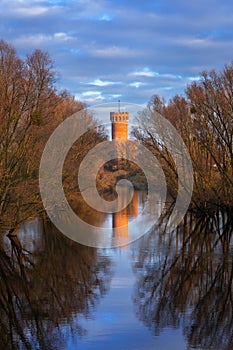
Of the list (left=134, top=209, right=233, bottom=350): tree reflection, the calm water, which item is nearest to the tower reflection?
(left=134, top=209, right=233, bottom=350): tree reflection

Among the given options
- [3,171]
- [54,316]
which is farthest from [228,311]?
[3,171]

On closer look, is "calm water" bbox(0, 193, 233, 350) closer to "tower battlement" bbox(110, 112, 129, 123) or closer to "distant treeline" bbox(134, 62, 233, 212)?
"distant treeline" bbox(134, 62, 233, 212)

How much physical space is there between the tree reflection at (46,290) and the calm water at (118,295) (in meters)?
0.02

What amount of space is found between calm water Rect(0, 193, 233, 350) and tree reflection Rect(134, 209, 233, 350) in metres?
0.02

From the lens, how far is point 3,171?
24312 millimetres

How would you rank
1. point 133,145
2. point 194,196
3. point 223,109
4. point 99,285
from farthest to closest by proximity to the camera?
point 133,145
point 194,196
point 223,109
point 99,285

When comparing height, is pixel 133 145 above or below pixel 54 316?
above

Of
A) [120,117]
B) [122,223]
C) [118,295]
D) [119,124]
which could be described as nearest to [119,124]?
[119,124]

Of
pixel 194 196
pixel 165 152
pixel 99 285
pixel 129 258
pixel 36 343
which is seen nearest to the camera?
pixel 36 343

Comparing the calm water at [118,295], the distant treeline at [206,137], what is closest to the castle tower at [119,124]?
Answer: the distant treeline at [206,137]

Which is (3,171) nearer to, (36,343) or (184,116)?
(36,343)

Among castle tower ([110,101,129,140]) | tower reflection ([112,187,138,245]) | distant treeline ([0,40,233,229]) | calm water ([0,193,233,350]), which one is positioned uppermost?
castle tower ([110,101,129,140])

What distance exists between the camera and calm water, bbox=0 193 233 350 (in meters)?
11.5

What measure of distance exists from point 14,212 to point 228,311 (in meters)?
13.4
